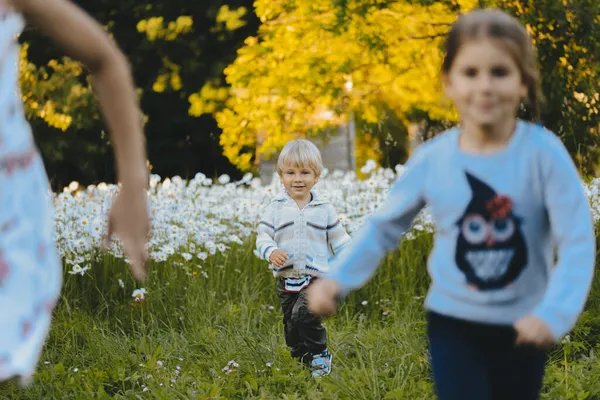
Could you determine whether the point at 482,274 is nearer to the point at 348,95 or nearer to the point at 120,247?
the point at 120,247

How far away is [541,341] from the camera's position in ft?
5.77

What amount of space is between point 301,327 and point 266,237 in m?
0.47

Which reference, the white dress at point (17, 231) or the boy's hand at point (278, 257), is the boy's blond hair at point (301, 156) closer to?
the boy's hand at point (278, 257)

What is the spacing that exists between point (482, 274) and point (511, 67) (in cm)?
47

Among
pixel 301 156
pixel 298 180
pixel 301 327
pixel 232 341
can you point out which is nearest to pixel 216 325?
pixel 232 341

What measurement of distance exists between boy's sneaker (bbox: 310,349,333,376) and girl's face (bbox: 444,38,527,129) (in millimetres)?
2434

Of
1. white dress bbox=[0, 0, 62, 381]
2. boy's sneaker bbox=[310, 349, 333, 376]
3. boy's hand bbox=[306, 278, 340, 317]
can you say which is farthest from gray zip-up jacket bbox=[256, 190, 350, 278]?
white dress bbox=[0, 0, 62, 381]

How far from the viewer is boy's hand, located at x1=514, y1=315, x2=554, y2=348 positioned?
68.9 inches

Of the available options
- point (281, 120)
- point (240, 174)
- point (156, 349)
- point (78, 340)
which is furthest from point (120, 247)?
point (240, 174)

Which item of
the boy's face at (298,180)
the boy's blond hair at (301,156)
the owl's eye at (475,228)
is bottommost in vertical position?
the boy's face at (298,180)

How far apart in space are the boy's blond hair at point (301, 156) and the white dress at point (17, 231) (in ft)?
8.83

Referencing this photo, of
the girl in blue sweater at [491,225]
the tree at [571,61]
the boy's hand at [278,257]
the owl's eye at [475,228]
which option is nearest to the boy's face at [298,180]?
the boy's hand at [278,257]

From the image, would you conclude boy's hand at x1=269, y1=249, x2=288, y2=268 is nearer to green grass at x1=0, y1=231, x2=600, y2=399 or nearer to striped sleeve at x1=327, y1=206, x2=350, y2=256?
striped sleeve at x1=327, y1=206, x2=350, y2=256

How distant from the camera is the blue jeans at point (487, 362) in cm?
197
